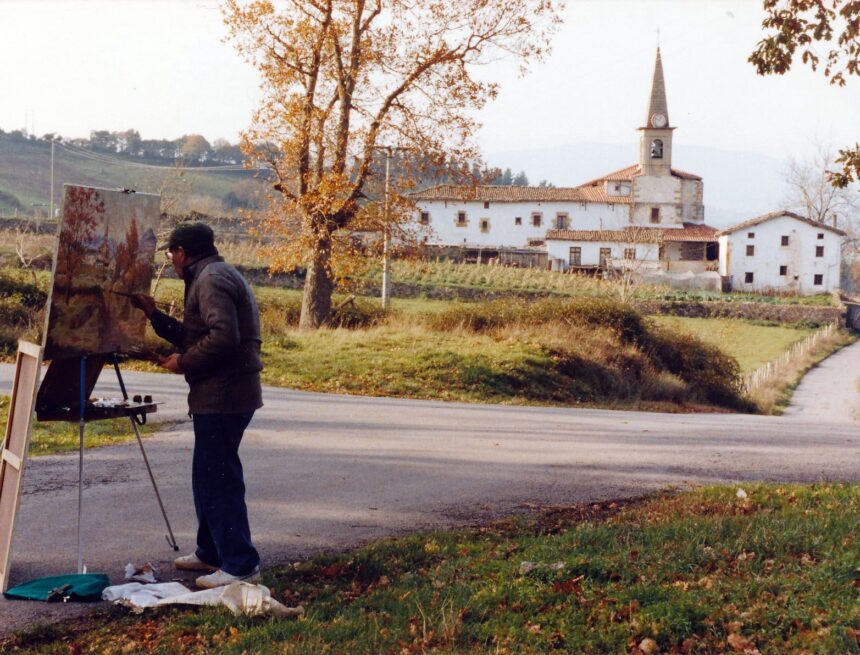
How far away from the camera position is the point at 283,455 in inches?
446

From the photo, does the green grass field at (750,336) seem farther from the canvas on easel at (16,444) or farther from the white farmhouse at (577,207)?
the canvas on easel at (16,444)

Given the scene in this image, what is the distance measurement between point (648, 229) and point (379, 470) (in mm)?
73348

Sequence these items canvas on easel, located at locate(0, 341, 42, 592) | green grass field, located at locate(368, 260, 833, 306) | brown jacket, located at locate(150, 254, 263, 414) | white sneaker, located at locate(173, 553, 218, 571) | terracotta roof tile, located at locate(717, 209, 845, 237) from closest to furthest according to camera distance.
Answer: brown jacket, located at locate(150, 254, 263, 414) < canvas on easel, located at locate(0, 341, 42, 592) < white sneaker, located at locate(173, 553, 218, 571) < green grass field, located at locate(368, 260, 833, 306) < terracotta roof tile, located at locate(717, 209, 845, 237)

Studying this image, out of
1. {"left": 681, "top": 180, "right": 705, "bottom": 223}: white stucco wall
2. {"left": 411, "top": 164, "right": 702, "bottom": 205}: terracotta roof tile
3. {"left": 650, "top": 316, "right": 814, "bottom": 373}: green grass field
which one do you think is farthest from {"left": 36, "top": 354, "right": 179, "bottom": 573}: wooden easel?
{"left": 681, "top": 180, "right": 705, "bottom": 223}: white stucco wall

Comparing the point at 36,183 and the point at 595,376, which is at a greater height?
the point at 36,183

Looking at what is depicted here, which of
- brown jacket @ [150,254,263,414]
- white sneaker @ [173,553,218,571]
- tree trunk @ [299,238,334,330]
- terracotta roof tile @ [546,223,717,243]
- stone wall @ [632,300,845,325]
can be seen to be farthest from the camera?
terracotta roof tile @ [546,223,717,243]

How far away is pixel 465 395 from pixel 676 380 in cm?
897

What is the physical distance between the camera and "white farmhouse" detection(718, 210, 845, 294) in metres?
82.6

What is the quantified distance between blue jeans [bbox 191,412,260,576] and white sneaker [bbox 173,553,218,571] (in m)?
0.47

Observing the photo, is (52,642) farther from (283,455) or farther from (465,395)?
(465,395)

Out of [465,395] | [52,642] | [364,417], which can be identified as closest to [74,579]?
[52,642]

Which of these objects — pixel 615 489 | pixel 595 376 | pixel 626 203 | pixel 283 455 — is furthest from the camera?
pixel 626 203

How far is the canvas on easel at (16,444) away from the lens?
240 inches

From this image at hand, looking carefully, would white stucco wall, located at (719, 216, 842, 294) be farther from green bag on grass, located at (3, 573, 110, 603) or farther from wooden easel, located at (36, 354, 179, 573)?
green bag on grass, located at (3, 573, 110, 603)
